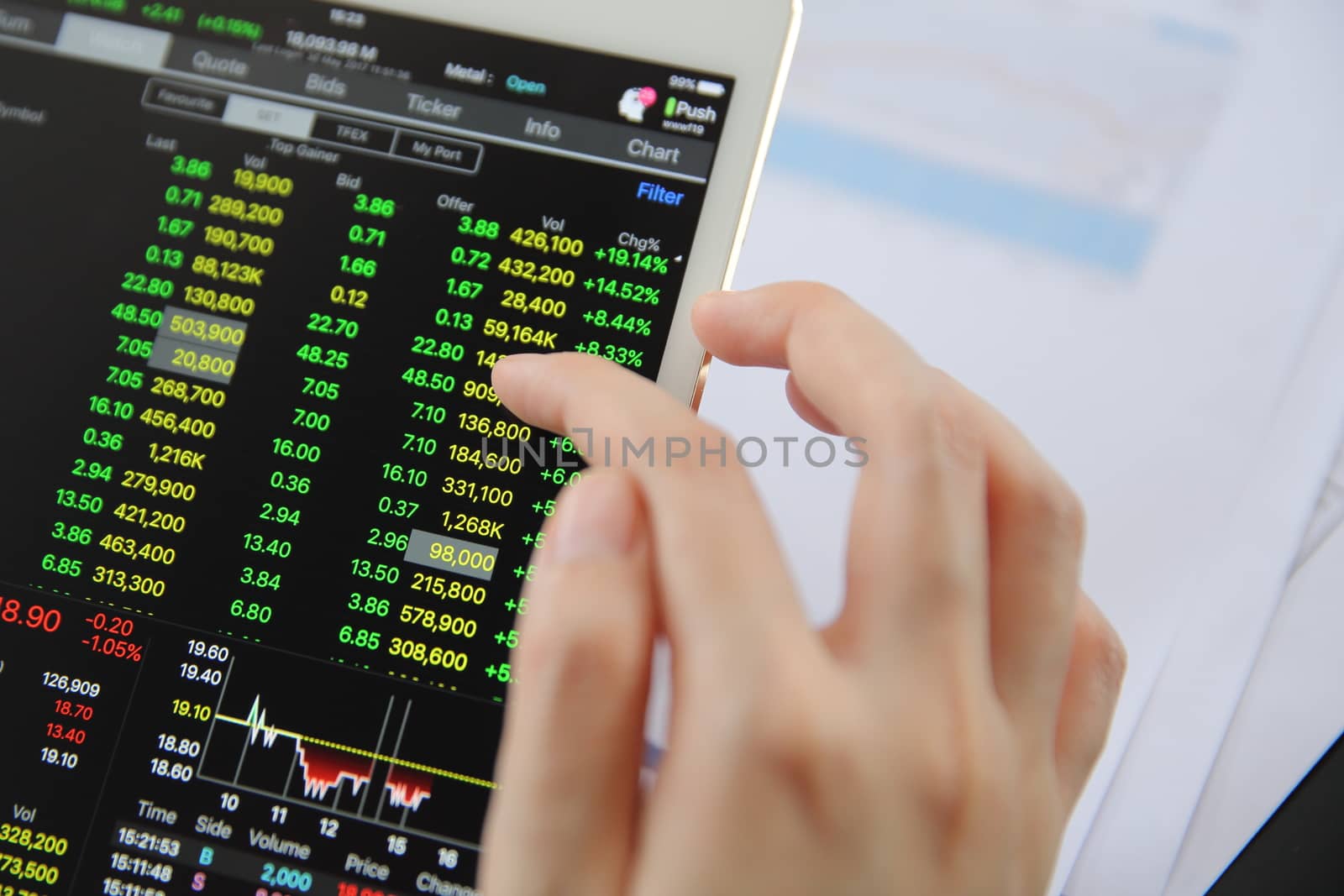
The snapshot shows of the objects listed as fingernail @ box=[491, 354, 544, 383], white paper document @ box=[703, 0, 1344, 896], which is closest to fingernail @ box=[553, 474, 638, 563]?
fingernail @ box=[491, 354, 544, 383]

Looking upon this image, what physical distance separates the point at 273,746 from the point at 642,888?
325mm

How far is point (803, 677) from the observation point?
0.30 m

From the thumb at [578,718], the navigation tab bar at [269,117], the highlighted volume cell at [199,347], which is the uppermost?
the navigation tab bar at [269,117]

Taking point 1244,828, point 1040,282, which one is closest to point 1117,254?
point 1040,282

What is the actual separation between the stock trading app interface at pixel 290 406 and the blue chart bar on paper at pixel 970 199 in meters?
0.52

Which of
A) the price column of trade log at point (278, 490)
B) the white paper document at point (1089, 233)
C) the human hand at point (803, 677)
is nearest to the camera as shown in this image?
the human hand at point (803, 677)

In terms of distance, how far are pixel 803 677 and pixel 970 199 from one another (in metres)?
0.87

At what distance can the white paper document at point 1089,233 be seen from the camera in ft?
3.12

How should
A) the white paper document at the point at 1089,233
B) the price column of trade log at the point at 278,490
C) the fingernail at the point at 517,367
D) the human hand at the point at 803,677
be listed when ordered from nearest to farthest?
the human hand at the point at 803,677 → the fingernail at the point at 517,367 → the price column of trade log at the point at 278,490 → the white paper document at the point at 1089,233

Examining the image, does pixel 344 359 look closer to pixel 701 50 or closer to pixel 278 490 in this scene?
pixel 278 490

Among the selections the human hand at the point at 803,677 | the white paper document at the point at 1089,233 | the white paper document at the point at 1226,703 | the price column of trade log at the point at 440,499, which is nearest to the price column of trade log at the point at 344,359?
the price column of trade log at the point at 440,499

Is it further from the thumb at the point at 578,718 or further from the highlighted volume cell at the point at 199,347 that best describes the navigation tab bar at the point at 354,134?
the thumb at the point at 578,718

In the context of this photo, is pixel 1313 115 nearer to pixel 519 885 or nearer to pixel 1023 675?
pixel 1023 675

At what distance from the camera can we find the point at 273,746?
0.54 m
